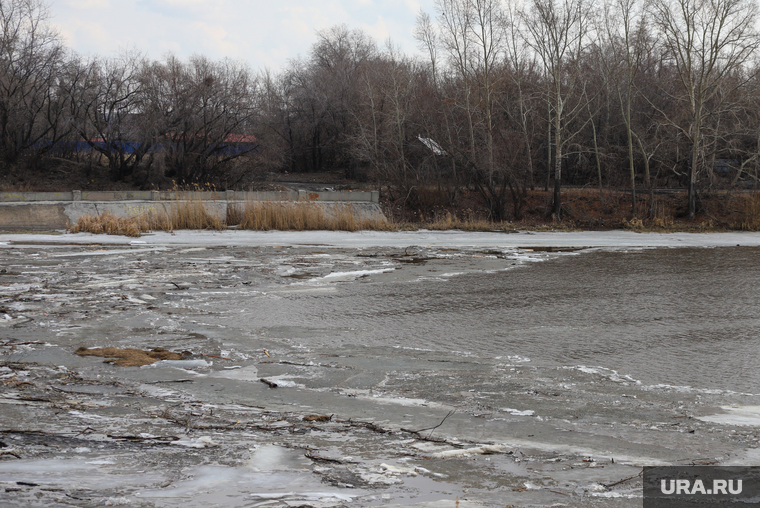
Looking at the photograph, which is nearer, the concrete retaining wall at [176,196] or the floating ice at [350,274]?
the floating ice at [350,274]

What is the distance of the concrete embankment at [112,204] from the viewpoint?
62.8 ft

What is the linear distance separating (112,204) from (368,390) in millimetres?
16704

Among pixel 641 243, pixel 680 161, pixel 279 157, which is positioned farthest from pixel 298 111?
pixel 641 243

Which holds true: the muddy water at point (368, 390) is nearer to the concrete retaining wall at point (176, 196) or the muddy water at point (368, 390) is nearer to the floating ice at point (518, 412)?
the floating ice at point (518, 412)

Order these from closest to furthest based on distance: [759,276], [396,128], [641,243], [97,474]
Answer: [97,474]
[759,276]
[641,243]
[396,128]

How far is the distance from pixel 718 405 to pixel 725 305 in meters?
4.61

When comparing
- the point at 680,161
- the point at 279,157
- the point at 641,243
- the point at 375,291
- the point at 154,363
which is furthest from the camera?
the point at 279,157

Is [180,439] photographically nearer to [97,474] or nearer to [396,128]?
[97,474]

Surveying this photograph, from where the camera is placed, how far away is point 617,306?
29.6 ft

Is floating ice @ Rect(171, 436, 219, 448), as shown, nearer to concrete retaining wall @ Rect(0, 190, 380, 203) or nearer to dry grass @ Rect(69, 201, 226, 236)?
dry grass @ Rect(69, 201, 226, 236)

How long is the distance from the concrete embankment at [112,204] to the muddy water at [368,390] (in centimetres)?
896

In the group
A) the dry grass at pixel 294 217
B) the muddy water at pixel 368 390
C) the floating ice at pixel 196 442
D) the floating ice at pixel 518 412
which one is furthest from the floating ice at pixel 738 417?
the dry grass at pixel 294 217

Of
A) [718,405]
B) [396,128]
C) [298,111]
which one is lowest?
[718,405]

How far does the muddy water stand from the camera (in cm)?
348
